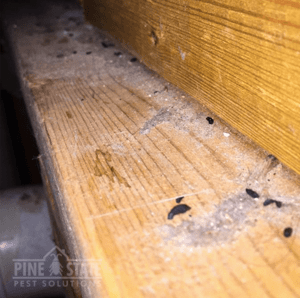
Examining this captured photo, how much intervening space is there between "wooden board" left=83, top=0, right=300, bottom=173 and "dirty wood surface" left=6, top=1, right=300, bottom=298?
0.07m

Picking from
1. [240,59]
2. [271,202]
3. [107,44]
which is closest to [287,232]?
[271,202]

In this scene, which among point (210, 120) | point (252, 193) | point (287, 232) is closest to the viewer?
point (287, 232)

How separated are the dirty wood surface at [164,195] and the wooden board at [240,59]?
0.24ft

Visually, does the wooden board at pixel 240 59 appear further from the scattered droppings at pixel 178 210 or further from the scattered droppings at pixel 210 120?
the scattered droppings at pixel 178 210

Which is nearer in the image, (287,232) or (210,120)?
(287,232)

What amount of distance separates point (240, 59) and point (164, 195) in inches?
14.1

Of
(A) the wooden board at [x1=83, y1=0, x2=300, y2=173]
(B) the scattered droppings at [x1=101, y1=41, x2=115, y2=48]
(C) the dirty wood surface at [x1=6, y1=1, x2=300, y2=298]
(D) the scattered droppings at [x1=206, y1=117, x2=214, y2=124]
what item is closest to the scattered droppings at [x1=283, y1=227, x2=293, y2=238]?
(C) the dirty wood surface at [x1=6, y1=1, x2=300, y2=298]

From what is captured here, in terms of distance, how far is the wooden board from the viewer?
635mm

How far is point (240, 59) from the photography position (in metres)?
Result: 0.77

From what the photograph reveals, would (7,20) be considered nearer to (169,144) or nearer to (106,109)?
(106,109)

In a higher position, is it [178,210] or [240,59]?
[240,59]

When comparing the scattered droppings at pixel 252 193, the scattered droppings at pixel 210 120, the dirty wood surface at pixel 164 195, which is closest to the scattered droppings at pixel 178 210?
the dirty wood surface at pixel 164 195

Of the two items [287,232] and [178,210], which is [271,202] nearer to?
[287,232]

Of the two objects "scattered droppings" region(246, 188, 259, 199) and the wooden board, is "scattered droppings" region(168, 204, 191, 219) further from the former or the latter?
the wooden board
